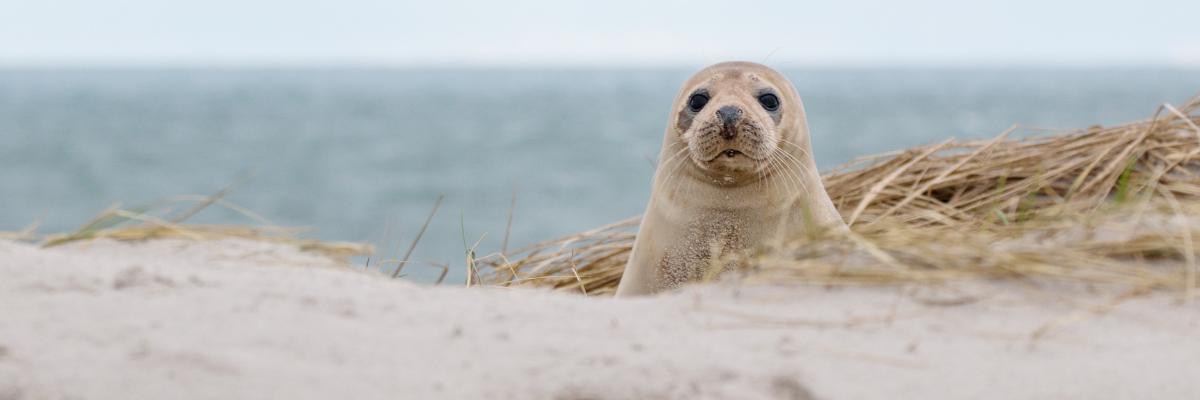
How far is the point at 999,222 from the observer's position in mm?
4422

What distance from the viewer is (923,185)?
5.10m

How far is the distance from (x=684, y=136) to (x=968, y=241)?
5.52 feet

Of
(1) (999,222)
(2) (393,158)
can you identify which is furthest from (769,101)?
(2) (393,158)

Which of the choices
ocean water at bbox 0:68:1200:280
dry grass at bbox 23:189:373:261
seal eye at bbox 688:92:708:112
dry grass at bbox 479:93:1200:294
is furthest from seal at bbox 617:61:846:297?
ocean water at bbox 0:68:1200:280

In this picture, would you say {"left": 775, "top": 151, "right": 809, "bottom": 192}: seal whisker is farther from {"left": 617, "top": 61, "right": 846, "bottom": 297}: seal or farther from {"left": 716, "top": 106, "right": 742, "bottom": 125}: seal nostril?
{"left": 716, "top": 106, "right": 742, "bottom": 125}: seal nostril

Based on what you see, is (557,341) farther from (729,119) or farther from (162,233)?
(729,119)

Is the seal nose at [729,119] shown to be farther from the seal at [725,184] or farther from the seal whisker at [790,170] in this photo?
the seal whisker at [790,170]

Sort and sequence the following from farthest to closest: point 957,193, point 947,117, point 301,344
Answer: point 947,117, point 957,193, point 301,344

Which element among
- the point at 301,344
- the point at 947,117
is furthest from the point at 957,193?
the point at 947,117

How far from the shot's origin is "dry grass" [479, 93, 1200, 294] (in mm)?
2492

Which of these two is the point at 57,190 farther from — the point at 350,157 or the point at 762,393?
the point at 762,393

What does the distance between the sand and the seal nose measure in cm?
144

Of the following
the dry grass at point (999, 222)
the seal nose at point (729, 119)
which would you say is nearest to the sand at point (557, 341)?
the dry grass at point (999, 222)

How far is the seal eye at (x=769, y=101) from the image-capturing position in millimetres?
4246
